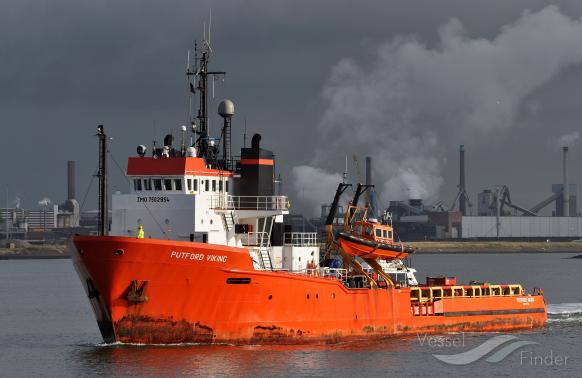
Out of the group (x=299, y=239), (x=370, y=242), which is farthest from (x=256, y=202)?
(x=370, y=242)

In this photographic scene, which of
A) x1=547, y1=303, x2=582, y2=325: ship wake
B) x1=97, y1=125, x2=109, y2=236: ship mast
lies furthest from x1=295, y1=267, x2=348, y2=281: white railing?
x1=547, y1=303, x2=582, y2=325: ship wake

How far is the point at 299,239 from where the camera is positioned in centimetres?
5019

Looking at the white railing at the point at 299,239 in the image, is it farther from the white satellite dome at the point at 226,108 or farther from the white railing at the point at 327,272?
the white satellite dome at the point at 226,108

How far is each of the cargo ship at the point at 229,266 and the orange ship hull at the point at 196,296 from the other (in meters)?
0.04

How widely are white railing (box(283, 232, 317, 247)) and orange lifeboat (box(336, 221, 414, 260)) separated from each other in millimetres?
1216

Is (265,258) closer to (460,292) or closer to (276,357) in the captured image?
(276,357)

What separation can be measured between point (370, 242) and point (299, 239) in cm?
331

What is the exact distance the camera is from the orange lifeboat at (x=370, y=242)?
50.9 m

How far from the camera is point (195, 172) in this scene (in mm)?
47062

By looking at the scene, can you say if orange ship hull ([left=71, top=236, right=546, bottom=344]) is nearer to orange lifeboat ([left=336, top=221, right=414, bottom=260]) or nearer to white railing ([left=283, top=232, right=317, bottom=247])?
white railing ([left=283, top=232, right=317, bottom=247])

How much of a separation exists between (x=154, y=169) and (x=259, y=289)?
277 inches

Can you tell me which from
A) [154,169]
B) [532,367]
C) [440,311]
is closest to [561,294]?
[440,311]

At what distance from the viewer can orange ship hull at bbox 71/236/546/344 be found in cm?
4247

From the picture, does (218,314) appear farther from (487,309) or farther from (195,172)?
(487,309)
